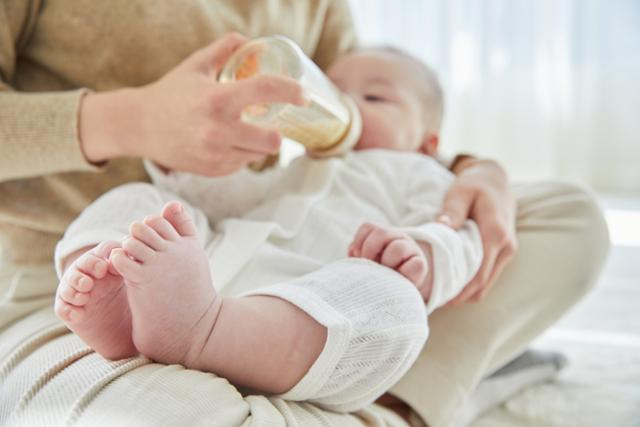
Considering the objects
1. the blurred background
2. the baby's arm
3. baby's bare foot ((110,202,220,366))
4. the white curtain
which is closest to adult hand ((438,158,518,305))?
the baby's arm

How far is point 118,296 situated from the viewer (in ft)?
2.09

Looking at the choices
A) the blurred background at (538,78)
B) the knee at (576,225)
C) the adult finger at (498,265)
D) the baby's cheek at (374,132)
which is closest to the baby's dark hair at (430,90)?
the baby's cheek at (374,132)

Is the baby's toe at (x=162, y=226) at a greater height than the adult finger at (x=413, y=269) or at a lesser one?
greater

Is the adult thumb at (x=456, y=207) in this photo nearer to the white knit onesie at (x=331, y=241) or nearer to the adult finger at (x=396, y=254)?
the white knit onesie at (x=331, y=241)

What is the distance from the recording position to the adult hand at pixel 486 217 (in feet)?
3.00

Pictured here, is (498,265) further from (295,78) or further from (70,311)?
(70,311)

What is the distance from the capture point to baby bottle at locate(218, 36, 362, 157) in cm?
85

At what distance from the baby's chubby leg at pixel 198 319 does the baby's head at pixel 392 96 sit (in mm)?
482

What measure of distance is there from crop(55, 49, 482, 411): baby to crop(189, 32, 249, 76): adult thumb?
0.15 metres

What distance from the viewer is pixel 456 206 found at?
0.94 metres

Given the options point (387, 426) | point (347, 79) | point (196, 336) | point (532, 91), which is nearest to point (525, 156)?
point (532, 91)

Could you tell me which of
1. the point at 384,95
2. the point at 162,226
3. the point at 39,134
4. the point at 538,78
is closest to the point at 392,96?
the point at 384,95

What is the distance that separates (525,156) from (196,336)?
2.27m

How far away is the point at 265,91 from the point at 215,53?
0.41 feet
